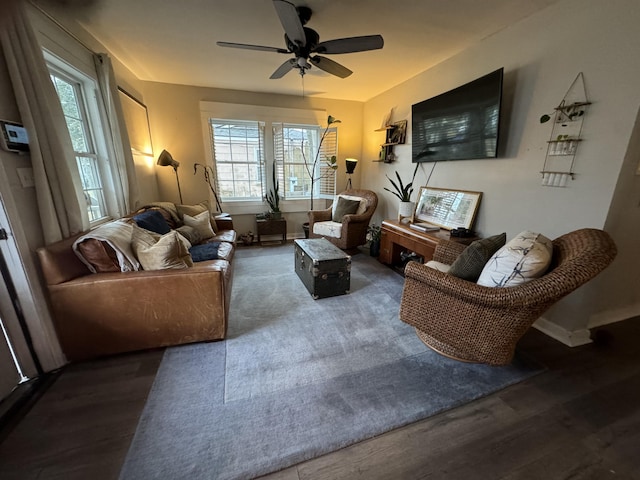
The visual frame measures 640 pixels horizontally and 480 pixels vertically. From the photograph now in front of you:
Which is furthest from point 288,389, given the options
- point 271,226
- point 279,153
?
point 279,153

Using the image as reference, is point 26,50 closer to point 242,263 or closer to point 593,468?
point 242,263

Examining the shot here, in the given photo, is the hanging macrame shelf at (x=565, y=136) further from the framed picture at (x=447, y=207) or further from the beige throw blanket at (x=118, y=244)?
the beige throw blanket at (x=118, y=244)

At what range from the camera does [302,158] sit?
15.0 ft

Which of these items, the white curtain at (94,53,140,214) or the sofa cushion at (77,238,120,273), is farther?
the white curtain at (94,53,140,214)

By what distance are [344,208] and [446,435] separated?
10.2ft

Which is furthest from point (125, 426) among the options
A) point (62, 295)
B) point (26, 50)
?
point (26, 50)

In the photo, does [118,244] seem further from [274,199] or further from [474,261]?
[274,199]

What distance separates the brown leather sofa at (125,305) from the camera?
1602mm

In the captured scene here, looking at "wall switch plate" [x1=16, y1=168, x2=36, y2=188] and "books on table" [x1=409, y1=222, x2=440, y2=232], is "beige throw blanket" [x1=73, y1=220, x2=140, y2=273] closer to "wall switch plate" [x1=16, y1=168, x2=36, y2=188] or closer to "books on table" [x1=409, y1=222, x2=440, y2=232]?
"wall switch plate" [x1=16, y1=168, x2=36, y2=188]

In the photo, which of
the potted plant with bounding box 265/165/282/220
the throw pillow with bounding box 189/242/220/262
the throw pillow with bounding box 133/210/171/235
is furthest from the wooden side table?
the throw pillow with bounding box 133/210/171/235

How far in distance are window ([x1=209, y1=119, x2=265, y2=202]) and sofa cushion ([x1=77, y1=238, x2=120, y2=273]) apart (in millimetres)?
2688

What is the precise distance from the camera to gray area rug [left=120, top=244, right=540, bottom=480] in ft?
3.83

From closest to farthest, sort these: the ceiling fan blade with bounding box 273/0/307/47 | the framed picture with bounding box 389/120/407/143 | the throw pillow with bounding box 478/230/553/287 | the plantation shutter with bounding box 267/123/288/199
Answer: the throw pillow with bounding box 478/230/553/287 → the ceiling fan blade with bounding box 273/0/307/47 → the framed picture with bounding box 389/120/407/143 → the plantation shutter with bounding box 267/123/288/199

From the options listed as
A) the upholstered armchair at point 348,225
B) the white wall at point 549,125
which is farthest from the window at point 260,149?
the white wall at point 549,125
